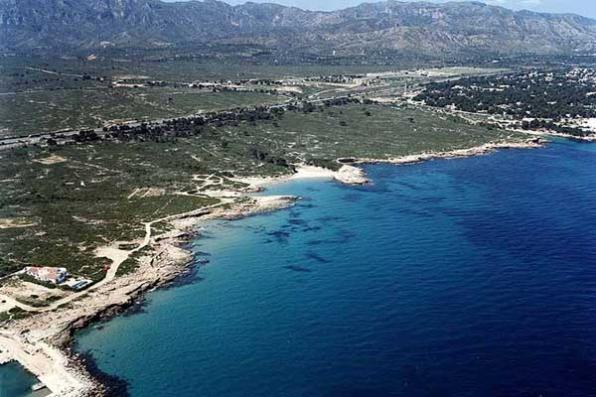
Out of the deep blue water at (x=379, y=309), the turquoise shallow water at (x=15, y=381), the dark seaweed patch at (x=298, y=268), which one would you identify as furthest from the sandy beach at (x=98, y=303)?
the dark seaweed patch at (x=298, y=268)

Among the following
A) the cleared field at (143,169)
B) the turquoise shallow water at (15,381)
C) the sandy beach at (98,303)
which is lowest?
the turquoise shallow water at (15,381)

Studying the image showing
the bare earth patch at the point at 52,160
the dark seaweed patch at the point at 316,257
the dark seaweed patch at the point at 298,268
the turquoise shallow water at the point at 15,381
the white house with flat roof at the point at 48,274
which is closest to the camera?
the turquoise shallow water at the point at 15,381

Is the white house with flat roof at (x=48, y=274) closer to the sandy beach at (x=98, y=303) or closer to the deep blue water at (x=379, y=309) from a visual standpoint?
the sandy beach at (x=98, y=303)

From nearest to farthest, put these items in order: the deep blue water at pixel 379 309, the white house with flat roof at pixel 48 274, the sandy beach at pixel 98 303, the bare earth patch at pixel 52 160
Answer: the deep blue water at pixel 379 309 → the sandy beach at pixel 98 303 → the white house with flat roof at pixel 48 274 → the bare earth patch at pixel 52 160

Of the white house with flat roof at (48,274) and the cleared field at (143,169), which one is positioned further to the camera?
the cleared field at (143,169)

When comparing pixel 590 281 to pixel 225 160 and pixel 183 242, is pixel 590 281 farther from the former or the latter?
pixel 225 160

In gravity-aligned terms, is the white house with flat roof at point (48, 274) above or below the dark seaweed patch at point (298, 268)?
above

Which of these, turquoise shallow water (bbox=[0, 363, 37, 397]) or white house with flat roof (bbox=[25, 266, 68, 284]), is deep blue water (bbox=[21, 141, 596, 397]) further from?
white house with flat roof (bbox=[25, 266, 68, 284])
